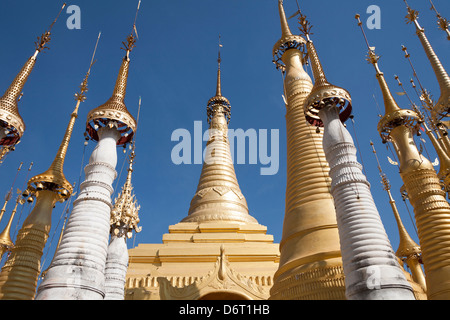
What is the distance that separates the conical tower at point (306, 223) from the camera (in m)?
11.1

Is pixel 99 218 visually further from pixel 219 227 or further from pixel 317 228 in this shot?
pixel 219 227

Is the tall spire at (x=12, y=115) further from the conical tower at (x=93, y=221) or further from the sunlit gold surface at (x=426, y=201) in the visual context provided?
the sunlit gold surface at (x=426, y=201)

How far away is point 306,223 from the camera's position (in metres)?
13.0

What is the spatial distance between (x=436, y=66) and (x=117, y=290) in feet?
46.1

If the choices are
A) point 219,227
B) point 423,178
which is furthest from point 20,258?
point 423,178

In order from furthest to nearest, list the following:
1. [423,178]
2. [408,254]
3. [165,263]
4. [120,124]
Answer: [408,254], [165,263], [423,178], [120,124]

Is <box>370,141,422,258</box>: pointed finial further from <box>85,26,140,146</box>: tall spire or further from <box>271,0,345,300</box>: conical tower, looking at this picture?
<box>85,26,140,146</box>: tall spire

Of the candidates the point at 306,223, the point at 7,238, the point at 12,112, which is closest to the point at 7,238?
the point at 7,238

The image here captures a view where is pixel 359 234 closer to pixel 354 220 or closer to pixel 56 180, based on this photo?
pixel 354 220

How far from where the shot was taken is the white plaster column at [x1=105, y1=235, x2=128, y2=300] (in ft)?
38.7

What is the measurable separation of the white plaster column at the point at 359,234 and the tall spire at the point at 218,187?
52.9ft

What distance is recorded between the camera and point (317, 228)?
1252 cm

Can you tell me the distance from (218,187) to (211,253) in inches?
302

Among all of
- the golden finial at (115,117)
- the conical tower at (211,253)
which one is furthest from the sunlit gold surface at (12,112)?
the conical tower at (211,253)
